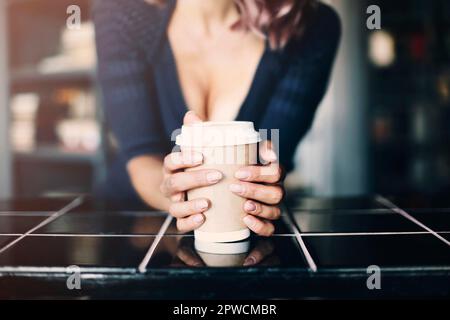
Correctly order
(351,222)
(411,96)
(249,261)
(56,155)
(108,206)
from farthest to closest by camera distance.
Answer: (411,96) → (56,155) → (108,206) → (351,222) → (249,261)

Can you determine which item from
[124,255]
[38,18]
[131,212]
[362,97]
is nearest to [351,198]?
[131,212]

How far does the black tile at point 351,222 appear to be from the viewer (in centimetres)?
78

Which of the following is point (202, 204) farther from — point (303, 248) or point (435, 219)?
point (435, 219)

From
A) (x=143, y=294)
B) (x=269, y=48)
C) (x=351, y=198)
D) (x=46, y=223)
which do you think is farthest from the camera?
(x=269, y=48)

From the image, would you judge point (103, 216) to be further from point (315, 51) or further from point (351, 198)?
point (315, 51)

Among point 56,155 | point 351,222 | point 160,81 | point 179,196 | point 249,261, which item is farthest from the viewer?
point 56,155

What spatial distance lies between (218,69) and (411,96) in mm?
1913

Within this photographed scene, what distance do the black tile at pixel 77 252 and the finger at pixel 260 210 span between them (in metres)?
0.17

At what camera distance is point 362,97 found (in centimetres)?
243

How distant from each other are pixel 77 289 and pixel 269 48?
1138 millimetres

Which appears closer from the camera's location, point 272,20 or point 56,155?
point 272,20

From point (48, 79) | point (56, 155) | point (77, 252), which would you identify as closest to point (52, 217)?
point (77, 252)

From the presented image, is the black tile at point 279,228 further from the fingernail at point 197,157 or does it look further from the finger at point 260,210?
the fingernail at point 197,157

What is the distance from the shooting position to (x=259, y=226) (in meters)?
0.66
